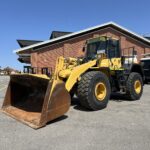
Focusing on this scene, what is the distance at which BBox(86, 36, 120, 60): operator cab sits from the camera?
10.6m

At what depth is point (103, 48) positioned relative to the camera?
34.7 feet

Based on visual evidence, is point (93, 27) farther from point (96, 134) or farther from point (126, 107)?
point (96, 134)

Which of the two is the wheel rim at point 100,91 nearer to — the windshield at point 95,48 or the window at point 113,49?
the windshield at point 95,48

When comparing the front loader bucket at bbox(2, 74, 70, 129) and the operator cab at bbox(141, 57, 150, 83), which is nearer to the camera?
the front loader bucket at bbox(2, 74, 70, 129)

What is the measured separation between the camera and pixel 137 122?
269 inches

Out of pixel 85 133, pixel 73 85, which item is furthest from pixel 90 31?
pixel 85 133

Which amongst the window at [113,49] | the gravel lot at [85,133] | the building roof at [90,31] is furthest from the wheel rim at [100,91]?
the building roof at [90,31]

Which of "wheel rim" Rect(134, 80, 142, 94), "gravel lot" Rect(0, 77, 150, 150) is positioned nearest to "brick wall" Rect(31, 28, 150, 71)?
"wheel rim" Rect(134, 80, 142, 94)

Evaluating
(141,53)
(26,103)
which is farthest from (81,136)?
(141,53)

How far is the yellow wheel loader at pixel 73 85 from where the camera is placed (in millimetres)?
6804

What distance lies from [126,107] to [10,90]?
154 inches

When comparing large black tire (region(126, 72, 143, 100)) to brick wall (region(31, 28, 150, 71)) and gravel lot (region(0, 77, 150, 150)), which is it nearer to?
gravel lot (region(0, 77, 150, 150))

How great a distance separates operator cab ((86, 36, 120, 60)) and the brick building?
10.5 m

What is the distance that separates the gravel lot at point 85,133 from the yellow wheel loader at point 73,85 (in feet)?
1.19
